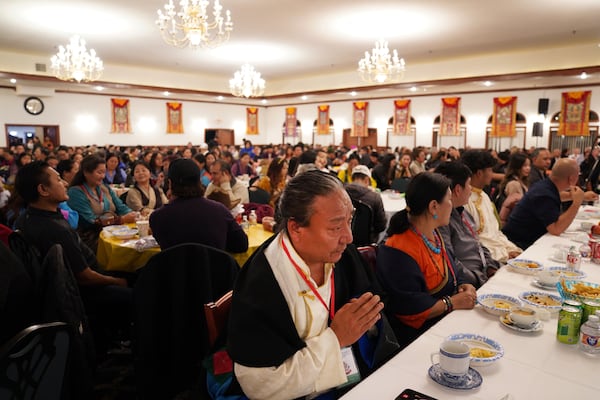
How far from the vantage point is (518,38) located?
34.1ft

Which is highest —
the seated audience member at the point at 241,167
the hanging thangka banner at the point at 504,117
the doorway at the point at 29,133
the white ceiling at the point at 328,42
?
the white ceiling at the point at 328,42

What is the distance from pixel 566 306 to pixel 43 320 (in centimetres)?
A: 236

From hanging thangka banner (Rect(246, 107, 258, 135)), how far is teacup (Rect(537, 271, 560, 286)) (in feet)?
64.6

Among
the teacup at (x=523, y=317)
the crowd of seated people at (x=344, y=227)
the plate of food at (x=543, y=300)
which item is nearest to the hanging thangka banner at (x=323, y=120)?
the crowd of seated people at (x=344, y=227)

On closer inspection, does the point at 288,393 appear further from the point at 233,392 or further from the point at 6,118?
the point at 6,118

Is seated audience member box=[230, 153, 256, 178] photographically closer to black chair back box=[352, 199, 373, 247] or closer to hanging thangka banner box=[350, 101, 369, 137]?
black chair back box=[352, 199, 373, 247]

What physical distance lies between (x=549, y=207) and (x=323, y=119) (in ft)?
53.2

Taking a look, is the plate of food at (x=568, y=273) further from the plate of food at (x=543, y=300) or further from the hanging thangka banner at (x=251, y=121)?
the hanging thangka banner at (x=251, y=121)

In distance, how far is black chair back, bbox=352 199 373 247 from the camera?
4305 millimetres

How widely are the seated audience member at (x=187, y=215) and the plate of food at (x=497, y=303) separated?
180 cm

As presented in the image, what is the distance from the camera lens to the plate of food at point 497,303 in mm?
2080

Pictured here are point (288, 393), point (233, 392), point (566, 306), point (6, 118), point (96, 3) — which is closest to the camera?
point (288, 393)

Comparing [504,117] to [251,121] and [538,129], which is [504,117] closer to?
[538,129]

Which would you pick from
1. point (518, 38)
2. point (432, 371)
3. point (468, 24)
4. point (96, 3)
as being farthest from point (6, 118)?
point (432, 371)
